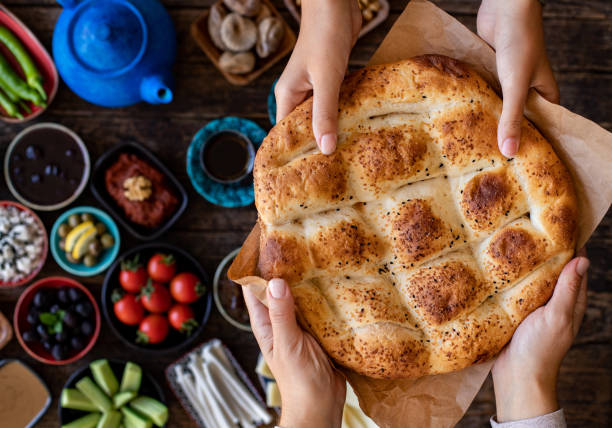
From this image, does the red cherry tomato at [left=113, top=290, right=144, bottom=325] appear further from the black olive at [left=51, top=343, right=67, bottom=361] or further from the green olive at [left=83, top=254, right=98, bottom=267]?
the black olive at [left=51, top=343, right=67, bottom=361]

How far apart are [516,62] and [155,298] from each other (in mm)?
2652

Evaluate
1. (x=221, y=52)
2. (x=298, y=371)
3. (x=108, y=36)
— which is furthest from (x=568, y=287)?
(x=108, y=36)

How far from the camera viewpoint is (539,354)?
240 centimetres

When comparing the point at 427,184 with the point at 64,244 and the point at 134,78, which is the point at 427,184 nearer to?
the point at 134,78

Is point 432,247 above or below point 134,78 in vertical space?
below

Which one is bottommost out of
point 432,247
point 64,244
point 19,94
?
point 64,244

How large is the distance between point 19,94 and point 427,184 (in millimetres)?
2815

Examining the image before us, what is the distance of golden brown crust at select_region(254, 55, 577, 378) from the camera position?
7.57 ft

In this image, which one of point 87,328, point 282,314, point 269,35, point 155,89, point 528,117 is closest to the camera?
point 282,314

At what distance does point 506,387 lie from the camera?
8.31 feet

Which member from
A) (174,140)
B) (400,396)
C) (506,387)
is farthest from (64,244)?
(506,387)

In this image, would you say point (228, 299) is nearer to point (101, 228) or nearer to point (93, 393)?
point (101, 228)

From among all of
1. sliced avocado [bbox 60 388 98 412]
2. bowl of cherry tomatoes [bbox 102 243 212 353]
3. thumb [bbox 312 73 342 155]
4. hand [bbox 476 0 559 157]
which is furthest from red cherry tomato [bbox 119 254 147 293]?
hand [bbox 476 0 559 157]

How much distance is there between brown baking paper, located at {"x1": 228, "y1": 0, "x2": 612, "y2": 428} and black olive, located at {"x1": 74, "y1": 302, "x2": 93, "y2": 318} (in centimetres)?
169
